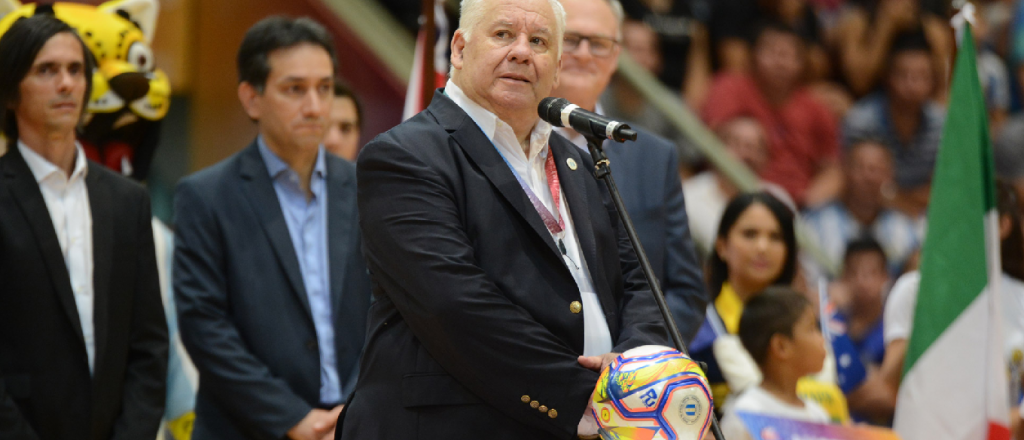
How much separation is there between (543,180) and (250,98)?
47.5 inches

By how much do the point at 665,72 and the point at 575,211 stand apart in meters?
4.33

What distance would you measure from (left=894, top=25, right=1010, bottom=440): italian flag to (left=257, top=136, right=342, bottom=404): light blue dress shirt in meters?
1.79

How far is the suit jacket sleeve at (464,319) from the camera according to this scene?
206cm

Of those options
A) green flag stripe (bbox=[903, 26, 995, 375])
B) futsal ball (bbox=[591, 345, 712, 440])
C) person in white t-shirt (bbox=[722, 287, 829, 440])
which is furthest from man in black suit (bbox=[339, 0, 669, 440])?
green flag stripe (bbox=[903, 26, 995, 375])

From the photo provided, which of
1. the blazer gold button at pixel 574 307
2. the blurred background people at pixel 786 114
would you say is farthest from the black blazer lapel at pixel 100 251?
the blurred background people at pixel 786 114

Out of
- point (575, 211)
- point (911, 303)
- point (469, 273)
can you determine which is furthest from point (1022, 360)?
point (469, 273)

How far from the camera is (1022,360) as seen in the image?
4.06 meters

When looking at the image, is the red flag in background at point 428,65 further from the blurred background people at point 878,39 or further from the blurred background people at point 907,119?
the blurred background people at point 878,39

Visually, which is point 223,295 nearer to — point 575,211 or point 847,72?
point 575,211

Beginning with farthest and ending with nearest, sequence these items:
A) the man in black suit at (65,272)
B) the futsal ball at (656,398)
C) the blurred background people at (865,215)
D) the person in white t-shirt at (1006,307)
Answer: the blurred background people at (865,215)
the person in white t-shirt at (1006,307)
the man in black suit at (65,272)
the futsal ball at (656,398)

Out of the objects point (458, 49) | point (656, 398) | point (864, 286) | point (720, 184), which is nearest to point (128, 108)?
point (458, 49)

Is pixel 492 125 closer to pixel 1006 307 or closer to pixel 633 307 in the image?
pixel 633 307

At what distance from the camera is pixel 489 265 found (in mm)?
2156

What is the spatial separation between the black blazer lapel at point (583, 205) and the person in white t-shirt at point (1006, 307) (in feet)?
6.51
